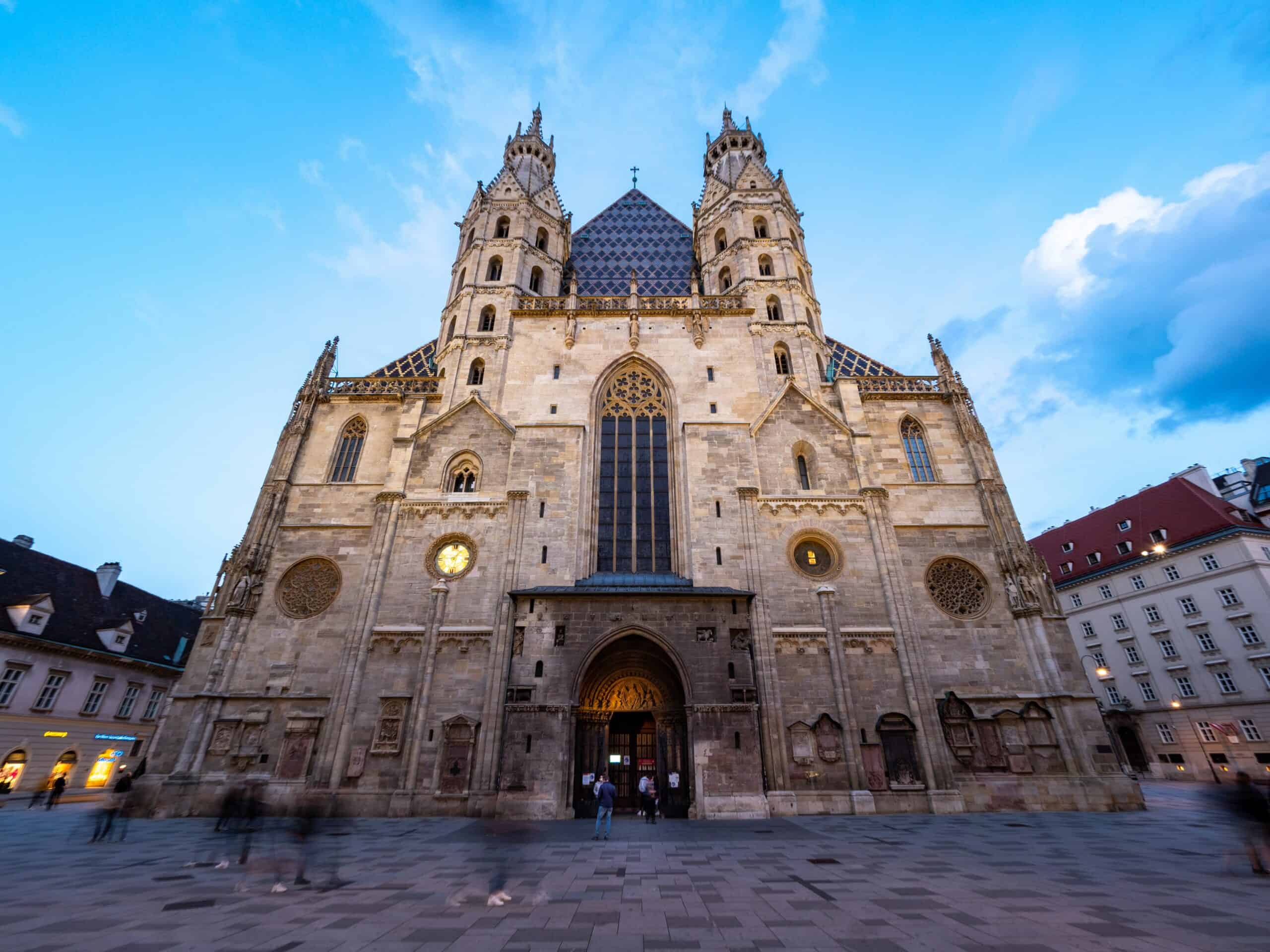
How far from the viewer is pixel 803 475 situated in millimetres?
21266

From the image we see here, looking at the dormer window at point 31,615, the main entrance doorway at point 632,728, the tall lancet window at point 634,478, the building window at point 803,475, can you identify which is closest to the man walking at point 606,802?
the main entrance doorway at point 632,728

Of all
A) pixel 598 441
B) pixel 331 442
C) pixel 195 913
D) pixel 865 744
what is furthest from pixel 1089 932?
pixel 331 442

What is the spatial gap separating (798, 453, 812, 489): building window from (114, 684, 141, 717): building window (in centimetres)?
3273

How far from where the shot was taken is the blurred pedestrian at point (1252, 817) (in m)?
7.83

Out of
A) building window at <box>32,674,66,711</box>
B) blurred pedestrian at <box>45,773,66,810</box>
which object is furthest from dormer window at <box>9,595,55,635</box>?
blurred pedestrian at <box>45,773,66,810</box>

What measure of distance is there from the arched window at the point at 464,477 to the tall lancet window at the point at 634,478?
189 inches

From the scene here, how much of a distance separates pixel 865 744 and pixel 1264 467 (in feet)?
117

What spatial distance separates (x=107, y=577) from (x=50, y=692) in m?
7.68

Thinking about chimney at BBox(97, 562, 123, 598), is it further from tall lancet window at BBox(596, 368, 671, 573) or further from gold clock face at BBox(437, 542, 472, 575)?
tall lancet window at BBox(596, 368, 671, 573)

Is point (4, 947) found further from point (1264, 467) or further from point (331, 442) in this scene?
point (1264, 467)

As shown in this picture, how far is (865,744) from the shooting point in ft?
54.1

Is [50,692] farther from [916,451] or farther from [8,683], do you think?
[916,451]

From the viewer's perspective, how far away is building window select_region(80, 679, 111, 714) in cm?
2469

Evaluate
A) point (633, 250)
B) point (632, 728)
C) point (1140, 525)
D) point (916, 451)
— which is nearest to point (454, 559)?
point (632, 728)
